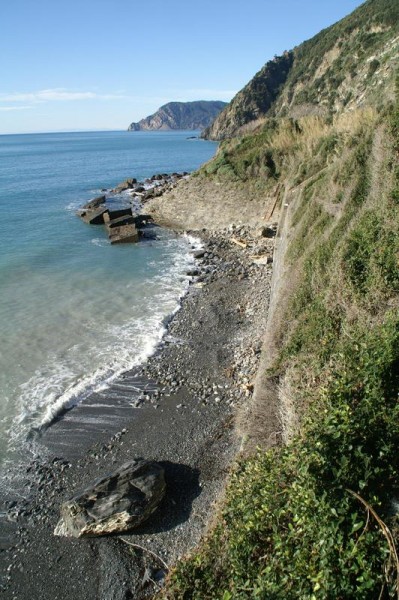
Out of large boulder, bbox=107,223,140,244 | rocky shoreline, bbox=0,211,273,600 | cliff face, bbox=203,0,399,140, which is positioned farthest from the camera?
cliff face, bbox=203,0,399,140

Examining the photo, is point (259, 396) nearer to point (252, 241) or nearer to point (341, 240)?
point (341, 240)

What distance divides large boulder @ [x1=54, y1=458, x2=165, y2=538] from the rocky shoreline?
0.22 metres

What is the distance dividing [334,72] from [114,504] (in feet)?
236

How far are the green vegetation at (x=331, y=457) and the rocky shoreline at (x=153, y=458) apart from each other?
171cm

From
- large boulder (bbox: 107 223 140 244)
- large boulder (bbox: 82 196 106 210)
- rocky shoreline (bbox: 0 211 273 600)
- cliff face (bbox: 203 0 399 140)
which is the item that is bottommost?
rocky shoreline (bbox: 0 211 273 600)

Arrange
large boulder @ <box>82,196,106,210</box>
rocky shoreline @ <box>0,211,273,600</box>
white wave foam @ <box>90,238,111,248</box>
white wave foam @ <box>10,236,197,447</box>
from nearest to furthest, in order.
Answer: rocky shoreline @ <box>0,211,273,600</box>
white wave foam @ <box>10,236,197,447</box>
white wave foam @ <box>90,238,111,248</box>
large boulder @ <box>82,196,106,210</box>

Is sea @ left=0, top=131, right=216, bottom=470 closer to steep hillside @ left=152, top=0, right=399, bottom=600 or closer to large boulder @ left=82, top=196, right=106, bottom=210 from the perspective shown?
large boulder @ left=82, top=196, right=106, bottom=210

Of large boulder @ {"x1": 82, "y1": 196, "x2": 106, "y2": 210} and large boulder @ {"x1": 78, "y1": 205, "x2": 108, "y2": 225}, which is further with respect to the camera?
large boulder @ {"x1": 82, "y1": 196, "x2": 106, "y2": 210}

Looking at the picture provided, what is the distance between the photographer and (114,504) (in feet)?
30.2

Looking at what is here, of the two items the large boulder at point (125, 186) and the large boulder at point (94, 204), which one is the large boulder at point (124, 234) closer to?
the large boulder at point (94, 204)

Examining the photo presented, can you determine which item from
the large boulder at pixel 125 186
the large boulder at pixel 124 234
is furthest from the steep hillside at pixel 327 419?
the large boulder at pixel 125 186

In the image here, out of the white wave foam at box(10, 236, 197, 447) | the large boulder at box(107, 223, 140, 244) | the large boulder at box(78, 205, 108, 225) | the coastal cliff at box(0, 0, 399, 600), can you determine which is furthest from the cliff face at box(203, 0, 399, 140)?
the white wave foam at box(10, 236, 197, 447)

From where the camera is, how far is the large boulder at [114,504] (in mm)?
8992

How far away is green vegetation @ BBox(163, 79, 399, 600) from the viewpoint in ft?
17.5
